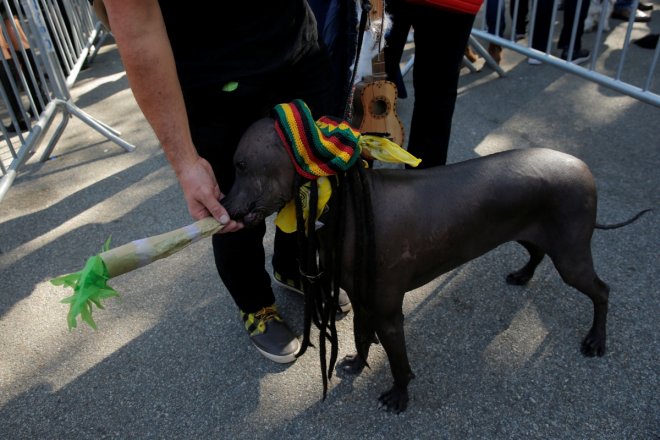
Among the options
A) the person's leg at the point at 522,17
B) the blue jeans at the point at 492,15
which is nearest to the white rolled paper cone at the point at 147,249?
the blue jeans at the point at 492,15

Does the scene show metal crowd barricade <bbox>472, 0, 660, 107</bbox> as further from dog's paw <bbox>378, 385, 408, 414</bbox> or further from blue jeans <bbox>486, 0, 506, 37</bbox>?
dog's paw <bbox>378, 385, 408, 414</bbox>

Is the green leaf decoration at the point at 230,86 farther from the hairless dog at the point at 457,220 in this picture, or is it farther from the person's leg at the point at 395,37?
the person's leg at the point at 395,37

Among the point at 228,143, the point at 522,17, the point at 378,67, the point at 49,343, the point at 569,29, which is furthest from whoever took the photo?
the point at 522,17

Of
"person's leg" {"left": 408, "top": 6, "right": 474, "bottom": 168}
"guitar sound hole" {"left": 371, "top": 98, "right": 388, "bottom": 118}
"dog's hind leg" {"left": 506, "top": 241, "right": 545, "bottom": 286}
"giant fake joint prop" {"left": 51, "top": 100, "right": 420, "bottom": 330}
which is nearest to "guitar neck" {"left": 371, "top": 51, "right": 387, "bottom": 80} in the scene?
"guitar sound hole" {"left": 371, "top": 98, "right": 388, "bottom": 118}

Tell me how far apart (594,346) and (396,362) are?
0.93 meters

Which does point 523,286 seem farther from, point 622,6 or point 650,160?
point 622,6

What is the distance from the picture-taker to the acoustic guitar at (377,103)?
3.34 meters

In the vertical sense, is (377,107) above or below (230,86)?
below

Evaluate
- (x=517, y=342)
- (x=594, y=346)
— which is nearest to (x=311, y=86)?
(x=517, y=342)

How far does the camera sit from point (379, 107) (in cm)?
344

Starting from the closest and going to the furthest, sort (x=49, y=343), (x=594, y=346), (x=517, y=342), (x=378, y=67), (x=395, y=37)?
(x=594, y=346) → (x=517, y=342) → (x=49, y=343) → (x=395, y=37) → (x=378, y=67)

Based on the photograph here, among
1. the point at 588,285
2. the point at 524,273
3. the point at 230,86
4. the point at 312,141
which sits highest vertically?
the point at 230,86

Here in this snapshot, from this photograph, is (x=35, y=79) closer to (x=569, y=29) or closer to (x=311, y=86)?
(x=311, y=86)

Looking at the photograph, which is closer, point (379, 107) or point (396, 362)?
point (396, 362)
